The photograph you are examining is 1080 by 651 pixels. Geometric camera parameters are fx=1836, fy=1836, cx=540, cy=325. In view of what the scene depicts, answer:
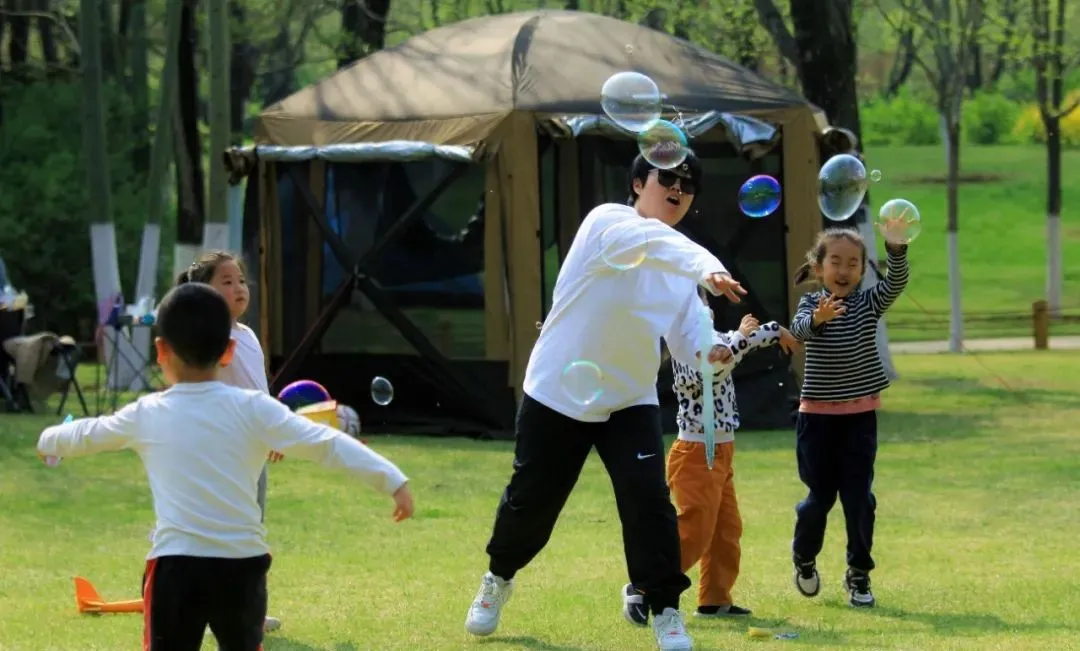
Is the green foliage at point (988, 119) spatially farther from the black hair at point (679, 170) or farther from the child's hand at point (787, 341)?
the black hair at point (679, 170)

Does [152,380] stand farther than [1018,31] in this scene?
No

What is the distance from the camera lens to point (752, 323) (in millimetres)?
6547

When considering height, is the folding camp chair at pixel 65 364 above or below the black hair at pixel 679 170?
below

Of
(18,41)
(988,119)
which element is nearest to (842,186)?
(18,41)

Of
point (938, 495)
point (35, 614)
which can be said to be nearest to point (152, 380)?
point (938, 495)

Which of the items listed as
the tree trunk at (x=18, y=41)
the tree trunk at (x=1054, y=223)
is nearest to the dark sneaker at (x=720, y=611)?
the tree trunk at (x=18, y=41)

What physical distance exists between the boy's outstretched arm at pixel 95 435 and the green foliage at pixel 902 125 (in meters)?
64.6

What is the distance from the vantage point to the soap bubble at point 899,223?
7543mm

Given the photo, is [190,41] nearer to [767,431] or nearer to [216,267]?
[767,431]

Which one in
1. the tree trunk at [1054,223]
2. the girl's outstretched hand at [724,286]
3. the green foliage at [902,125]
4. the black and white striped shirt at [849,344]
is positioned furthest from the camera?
the green foliage at [902,125]

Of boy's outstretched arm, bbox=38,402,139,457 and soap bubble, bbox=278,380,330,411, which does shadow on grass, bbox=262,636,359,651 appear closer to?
soap bubble, bbox=278,380,330,411

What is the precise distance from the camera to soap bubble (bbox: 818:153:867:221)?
8.86 metres

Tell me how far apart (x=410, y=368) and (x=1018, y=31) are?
60.4 ft

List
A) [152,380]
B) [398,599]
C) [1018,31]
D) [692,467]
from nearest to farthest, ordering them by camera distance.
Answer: [692,467] → [398,599] → [152,380] → [1018,31]
